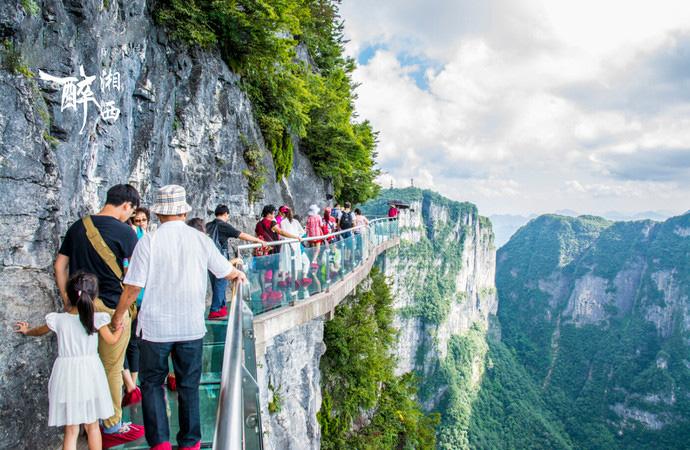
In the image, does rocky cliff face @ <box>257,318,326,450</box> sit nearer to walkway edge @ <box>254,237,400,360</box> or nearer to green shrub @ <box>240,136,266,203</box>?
walkway edge @ <box>254,237,400,360</box>

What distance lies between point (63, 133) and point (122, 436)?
347 cm

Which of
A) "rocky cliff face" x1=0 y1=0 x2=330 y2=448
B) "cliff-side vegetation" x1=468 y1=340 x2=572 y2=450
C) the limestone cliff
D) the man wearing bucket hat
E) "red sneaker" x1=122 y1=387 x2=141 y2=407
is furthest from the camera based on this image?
"cliff-side vegetation" x1=468 y1=340 x2=572 y2=450

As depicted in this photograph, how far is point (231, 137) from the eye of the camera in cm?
1075

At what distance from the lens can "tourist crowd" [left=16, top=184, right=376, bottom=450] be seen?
2.61m

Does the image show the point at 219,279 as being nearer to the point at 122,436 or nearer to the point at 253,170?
the point at 122,436

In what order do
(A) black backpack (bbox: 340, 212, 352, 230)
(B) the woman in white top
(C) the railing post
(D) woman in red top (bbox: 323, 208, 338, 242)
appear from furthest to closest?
1. (A) black backpack (bbox: 340, 212, 352, 230)
2. (D) woman in red top (bbox: 323, 208, 338, 242)
3. (B) the woman in white top
4. (C) the railing post

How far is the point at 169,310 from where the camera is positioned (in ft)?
8.55

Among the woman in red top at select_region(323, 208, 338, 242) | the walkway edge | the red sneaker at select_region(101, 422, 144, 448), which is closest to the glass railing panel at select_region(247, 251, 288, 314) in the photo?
the walkway edge

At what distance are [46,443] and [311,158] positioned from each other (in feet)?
48.7

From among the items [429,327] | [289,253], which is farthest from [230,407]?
[429,327]

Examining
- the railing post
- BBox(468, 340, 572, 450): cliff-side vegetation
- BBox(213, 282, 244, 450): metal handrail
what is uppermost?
BBox(213, 282, 244, 450): metal handrail

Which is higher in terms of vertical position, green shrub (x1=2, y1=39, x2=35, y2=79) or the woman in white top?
green shrub (x1=2, y1=39, x2=35, y2=79)

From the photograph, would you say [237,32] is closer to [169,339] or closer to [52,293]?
[52,293]

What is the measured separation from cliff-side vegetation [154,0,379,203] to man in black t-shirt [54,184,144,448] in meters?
6.38
